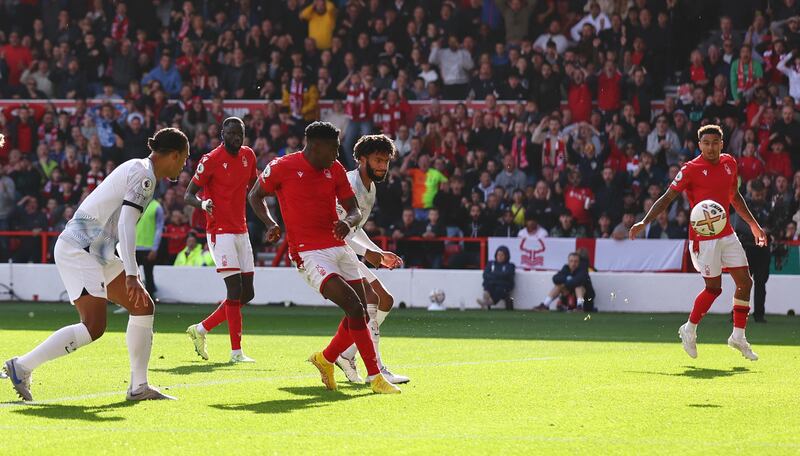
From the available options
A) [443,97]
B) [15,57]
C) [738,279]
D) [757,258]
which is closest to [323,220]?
[738,279]

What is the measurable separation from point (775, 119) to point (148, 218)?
1147 cm

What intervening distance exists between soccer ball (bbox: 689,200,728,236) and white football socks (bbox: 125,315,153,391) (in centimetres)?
651

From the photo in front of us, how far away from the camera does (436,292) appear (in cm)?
2470

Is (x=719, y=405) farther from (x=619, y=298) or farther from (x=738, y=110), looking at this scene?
(x=738, y=110)

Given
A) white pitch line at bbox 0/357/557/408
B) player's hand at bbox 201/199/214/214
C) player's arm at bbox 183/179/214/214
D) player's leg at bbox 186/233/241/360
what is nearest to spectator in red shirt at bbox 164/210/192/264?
player's leg at bbox 186/233/241/360

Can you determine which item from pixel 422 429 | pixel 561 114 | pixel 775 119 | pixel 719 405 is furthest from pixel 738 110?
pixel 422 429

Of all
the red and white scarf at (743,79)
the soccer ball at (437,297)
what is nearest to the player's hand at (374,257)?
the soccer ball at (437,297)

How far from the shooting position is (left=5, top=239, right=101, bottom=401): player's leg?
31.9 feet

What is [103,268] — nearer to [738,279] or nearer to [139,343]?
[139,343]

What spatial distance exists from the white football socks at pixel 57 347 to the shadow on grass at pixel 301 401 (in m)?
1.09

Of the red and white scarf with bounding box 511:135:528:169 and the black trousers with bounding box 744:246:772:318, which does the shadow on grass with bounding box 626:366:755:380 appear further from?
the red and white scarf with bounding box 511:135:528:169

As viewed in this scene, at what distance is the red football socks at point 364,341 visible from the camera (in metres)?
10.5

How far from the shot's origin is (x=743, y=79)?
2575 cm

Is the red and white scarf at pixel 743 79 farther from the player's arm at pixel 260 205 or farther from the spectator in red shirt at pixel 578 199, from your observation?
the player's arm at pixel 260 205
